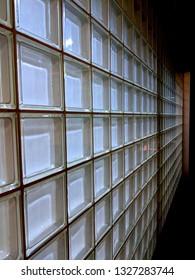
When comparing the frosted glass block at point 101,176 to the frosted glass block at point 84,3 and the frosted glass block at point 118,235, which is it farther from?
the frosted glass block at point 84,3

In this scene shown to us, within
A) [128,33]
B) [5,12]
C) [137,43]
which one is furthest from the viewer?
[137,43]

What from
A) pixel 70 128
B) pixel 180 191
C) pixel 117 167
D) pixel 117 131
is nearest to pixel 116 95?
pixel 117 131

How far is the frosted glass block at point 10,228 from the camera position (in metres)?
0.54

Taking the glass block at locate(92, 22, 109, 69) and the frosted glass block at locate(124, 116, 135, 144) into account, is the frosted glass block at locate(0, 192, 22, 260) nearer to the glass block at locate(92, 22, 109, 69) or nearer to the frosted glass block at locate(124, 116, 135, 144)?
the glass block at locate(92, 22, 109, 69)

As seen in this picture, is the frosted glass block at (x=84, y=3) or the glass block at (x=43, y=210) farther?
the frosted glass block at (x=84, y=3)

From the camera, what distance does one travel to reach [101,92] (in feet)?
3.36

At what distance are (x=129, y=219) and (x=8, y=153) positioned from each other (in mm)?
1055

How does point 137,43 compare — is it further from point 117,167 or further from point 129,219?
point 129,219

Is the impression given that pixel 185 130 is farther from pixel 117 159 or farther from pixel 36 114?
pixel 36 114

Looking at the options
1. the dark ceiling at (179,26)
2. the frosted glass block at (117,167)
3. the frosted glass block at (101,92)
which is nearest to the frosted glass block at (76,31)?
the frosted glass block at (101,92)

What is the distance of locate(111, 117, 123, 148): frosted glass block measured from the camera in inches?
45.8

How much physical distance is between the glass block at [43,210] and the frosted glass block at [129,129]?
69 centimetres
